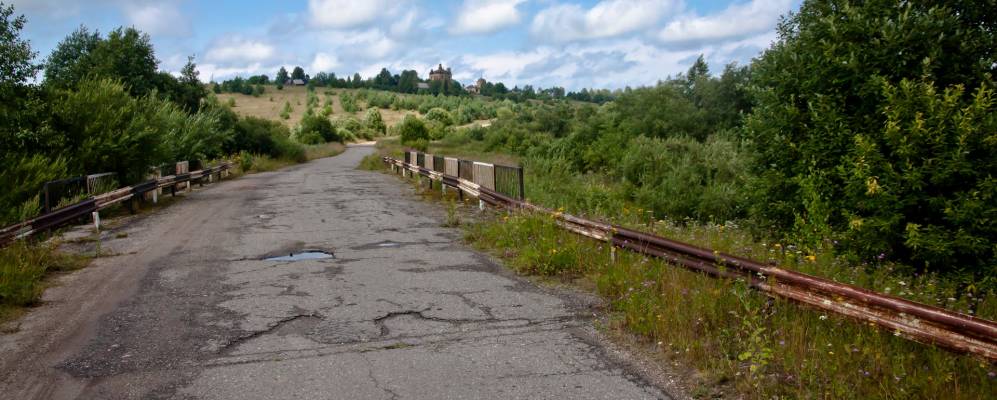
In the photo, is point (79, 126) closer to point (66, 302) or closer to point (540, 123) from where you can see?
point (66, 302)

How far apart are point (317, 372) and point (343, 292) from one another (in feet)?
8.35

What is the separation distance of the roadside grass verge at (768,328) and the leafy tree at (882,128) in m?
0.60

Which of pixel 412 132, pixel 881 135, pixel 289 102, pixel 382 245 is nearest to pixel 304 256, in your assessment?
pixel 382 245

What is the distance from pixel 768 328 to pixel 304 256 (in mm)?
6626

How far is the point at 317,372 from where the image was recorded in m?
4.89

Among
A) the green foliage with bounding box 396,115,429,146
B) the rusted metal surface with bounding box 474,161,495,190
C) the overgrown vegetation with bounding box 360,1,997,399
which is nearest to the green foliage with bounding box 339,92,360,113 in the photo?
the green foliage with bounding box 396,115,429,146

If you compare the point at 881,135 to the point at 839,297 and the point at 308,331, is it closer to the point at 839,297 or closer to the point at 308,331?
the point at 839,297

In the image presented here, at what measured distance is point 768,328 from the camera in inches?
203

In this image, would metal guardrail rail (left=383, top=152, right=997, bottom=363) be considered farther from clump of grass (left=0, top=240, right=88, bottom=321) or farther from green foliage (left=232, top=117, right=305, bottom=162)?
green foliage (left=232, top=117, right=305, bottom=162)

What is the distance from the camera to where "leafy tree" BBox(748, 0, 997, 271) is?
23.6 feet

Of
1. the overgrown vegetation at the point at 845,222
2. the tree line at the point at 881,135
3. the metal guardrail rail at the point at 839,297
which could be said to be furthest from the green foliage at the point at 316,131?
the metal guardrail rail at the point at 839,297

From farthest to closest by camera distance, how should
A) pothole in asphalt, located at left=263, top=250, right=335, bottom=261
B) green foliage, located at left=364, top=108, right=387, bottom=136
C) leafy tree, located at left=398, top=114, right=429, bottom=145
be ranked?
1. green foliage, located at left=364, top=108, right=387, bottom=136
2. leafy tree, located at left=398, top=114, right=429, bottom=145
3. pothole in asphalt, located at left=263, top=250, right=335, bottom=261

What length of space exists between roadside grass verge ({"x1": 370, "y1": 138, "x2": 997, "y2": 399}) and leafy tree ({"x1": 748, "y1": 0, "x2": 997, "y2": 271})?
60cm

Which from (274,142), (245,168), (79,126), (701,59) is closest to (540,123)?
(701,59)
